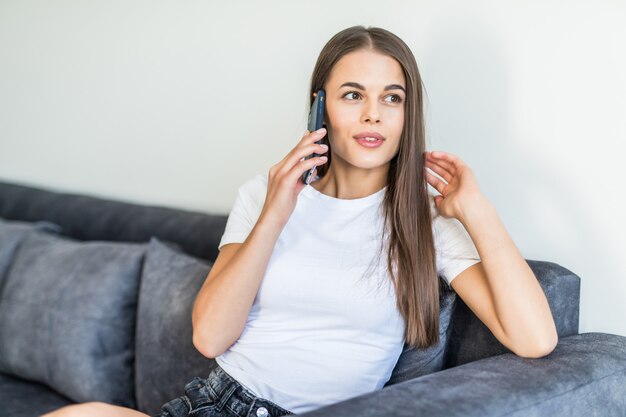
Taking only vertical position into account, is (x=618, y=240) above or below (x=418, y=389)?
above

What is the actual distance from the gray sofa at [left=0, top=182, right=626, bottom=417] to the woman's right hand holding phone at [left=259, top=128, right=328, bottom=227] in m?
0.37

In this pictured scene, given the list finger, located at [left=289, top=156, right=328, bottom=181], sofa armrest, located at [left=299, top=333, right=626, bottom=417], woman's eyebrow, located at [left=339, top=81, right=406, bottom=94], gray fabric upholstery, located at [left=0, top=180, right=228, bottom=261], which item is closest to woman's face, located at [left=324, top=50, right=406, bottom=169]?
woman's eyebrow, located at [left=339, top=81, right=406, bottom=94]

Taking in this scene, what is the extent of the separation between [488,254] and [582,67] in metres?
0.46

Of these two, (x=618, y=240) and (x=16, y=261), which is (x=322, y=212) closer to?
(x=618, y=240)

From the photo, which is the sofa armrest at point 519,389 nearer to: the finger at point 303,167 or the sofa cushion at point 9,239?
the finger at point 303,167

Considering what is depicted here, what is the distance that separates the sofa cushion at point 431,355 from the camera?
141 cm

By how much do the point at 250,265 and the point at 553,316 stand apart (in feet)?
1.97

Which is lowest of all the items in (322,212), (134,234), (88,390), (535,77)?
(88,390)

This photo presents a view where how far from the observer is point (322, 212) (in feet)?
5.10

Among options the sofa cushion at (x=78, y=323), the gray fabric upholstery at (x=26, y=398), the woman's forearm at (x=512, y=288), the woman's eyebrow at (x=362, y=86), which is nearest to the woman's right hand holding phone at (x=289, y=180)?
the woman's eyebrow at (x=362, y=86)

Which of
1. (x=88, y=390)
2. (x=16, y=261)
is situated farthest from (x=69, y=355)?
(x=16, y=261)

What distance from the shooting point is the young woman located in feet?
4.56

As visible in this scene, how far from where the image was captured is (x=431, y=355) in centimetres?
141

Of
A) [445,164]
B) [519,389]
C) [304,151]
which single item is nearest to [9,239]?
[304,151]
